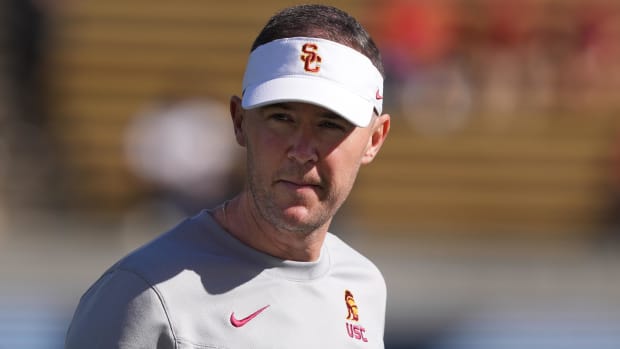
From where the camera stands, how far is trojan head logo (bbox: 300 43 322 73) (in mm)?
2602

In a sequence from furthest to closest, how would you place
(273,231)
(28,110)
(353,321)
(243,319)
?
(28,110), (353,321), (273,231), (243,319)

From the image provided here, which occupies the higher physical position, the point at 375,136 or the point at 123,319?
the point at 375,136

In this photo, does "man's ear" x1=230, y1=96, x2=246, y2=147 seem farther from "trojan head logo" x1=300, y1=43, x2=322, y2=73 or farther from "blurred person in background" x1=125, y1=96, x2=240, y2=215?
"blurred person in background" x1=125, y1=96, x2=240, y2=215

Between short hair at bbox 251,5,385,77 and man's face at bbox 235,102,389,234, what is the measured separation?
0.17 metres

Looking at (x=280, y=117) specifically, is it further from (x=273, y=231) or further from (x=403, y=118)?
(x=403, y=118)

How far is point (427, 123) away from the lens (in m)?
11.6

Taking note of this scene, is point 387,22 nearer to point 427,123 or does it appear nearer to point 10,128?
point 427,123

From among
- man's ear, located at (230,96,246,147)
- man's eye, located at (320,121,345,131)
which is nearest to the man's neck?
man's ear, located at (230,96,246,147)

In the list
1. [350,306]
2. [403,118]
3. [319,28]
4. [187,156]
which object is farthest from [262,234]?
[403,118]

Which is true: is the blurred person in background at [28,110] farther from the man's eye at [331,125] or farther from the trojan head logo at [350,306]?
the man's eye at [331,125]

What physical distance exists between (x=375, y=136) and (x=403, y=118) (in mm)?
8750

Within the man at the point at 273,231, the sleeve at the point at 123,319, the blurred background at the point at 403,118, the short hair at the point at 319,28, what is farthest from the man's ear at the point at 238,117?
the blurred background at the point at 403,118

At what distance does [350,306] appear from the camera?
9.34 ft

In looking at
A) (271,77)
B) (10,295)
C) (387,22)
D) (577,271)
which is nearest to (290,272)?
(271,77)
